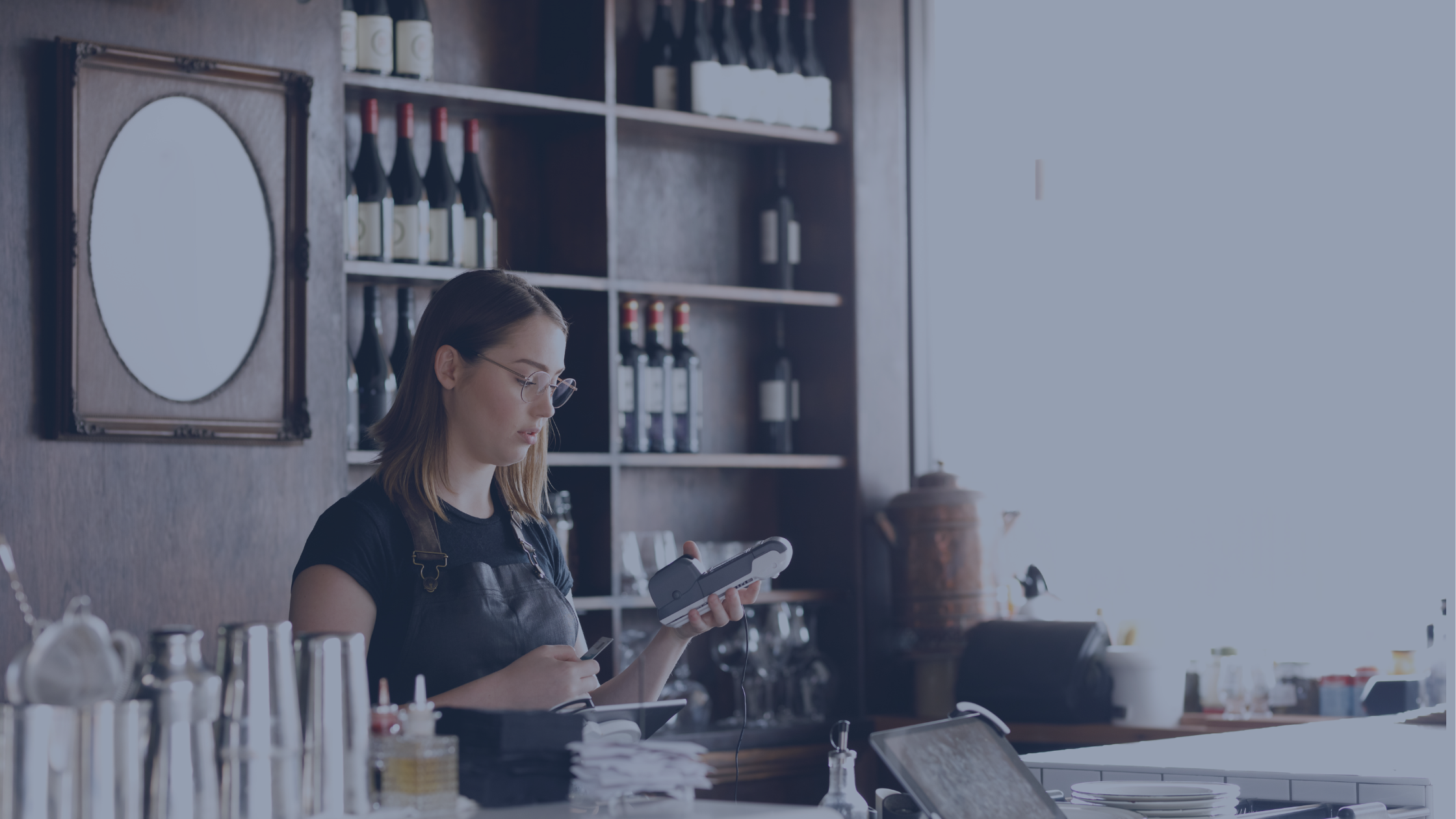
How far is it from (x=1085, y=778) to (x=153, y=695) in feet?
3.95

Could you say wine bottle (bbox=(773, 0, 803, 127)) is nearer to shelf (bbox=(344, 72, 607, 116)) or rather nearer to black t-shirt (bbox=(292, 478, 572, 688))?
shelf (bbox=(344, 72, 607, 116))

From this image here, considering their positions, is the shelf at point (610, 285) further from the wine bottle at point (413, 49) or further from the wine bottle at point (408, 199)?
the wine bottle at point (413, 49)

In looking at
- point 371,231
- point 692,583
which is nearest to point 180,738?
point 692,583

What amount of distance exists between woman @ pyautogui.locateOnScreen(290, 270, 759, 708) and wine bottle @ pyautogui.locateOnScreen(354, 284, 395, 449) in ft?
4.43

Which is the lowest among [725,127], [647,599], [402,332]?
[647,599]

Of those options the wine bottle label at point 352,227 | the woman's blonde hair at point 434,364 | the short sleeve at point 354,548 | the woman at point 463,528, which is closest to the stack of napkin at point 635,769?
the woman at point 463,528

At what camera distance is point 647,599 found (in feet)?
12.6

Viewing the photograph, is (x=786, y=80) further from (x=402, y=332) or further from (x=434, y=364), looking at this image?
(x=434, y=364)

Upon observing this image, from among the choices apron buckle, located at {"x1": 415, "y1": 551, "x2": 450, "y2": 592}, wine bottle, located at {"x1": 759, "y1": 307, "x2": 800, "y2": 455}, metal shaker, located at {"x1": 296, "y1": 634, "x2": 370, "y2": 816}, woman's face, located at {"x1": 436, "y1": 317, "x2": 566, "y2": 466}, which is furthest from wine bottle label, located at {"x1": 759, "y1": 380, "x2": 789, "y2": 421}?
metal shaker, located at {"x1": 296, "y1": 634, "x2": 370, "y2": 816}

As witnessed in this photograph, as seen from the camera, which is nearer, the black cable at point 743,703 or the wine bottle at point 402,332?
the black cable at point 743,703

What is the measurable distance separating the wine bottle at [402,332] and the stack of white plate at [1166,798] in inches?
85.0

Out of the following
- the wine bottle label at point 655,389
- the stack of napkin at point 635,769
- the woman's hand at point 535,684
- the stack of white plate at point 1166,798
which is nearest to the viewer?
the stack of napkin at point 635,769

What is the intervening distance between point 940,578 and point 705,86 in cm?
131

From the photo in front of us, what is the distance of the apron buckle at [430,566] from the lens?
6.91 ft
